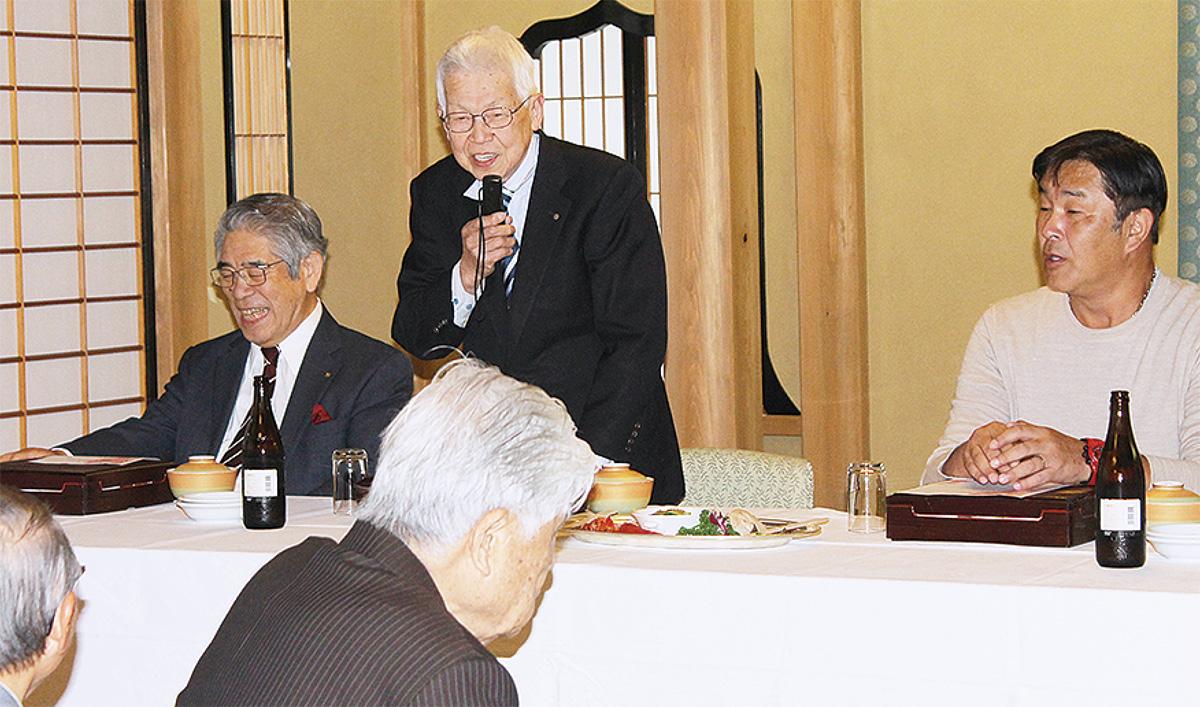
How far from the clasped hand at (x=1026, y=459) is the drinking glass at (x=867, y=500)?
0.51 ft

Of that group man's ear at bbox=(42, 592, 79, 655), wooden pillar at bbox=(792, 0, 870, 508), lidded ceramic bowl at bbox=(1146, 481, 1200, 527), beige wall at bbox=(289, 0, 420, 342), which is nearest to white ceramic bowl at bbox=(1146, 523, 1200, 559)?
lidded ceramic bowl at bbox=(1146, 481, 1200, 527)

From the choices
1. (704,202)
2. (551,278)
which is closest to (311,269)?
(551,278)

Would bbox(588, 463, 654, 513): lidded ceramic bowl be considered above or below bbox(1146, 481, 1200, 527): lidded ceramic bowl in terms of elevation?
below

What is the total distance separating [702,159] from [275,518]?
1991mm

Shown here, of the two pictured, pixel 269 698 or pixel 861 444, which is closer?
pixel 269 698

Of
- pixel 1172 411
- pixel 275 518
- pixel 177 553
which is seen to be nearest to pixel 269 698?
pixel 177 553

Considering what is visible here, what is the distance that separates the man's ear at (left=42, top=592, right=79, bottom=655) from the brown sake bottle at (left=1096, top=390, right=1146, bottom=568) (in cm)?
131

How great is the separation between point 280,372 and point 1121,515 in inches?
76.6

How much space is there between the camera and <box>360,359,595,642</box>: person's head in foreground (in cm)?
136

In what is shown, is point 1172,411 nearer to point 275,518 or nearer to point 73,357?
point 275,518

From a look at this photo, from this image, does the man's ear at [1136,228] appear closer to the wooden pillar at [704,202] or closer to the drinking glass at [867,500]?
the drinking glass at [867,500]

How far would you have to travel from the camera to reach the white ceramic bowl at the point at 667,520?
2211 millimetres

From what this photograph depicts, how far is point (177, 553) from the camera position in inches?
86.9

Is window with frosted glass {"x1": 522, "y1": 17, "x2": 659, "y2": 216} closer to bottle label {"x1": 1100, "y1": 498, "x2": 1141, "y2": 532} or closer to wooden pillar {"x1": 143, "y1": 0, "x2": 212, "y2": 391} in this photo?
wooden pillar {"x1": 143, "y1": 0, "x2": 212, "y2": 391}
